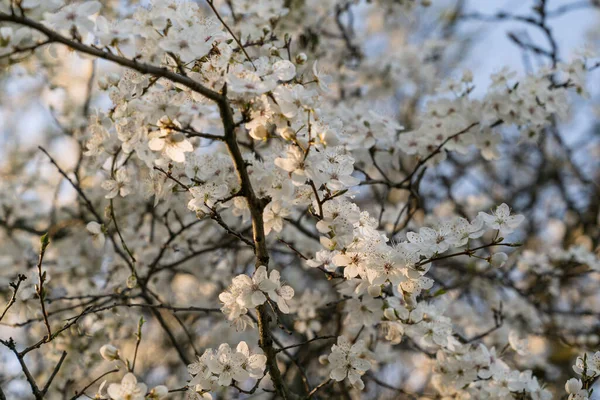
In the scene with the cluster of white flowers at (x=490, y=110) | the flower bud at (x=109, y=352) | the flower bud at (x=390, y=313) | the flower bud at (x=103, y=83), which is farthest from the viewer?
the cluster of white flowers at (x=490, y=110)

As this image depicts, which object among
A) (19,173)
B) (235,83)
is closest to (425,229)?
(235,83)

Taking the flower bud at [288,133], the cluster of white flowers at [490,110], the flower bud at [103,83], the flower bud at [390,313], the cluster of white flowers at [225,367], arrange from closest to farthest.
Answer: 1. the flower bud at [288,133]
2. the cluster of white flowers at [225,367]
3. the flower bud at [390,313]
4. the flower bud at [103,83]
5. the cluster of white flowers at [490,110]

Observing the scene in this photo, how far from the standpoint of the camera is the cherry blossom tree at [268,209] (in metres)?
1.62

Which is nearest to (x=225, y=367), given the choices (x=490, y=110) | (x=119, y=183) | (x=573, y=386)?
(x=119, y=183)

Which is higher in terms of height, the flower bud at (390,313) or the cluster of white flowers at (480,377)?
the flower bud at (390,313)

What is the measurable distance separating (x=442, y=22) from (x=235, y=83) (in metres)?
6.12

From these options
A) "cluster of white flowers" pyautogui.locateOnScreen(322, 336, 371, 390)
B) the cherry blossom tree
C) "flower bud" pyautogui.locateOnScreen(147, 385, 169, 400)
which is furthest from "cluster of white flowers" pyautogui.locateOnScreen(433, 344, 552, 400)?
A: "flower bud" pyautogui.locateOnScreen(147, 385, 169, 400)

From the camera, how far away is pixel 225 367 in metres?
1.70

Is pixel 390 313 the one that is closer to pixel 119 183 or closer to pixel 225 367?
pixel 225 367

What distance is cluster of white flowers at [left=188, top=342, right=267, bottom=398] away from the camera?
66.5 inches

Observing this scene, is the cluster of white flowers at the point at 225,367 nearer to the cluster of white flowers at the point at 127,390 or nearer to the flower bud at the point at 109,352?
the cluster of white flowers at the point at 127,390

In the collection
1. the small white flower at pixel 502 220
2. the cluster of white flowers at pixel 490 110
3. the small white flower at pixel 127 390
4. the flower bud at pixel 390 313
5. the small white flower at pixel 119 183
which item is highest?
the cluster of white flowers at pixel 490 110

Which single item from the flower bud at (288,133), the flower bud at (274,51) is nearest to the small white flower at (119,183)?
the flower bud at (274,51)

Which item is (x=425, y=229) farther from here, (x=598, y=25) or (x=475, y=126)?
(x=598, y=25)
